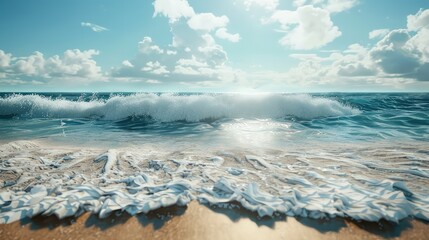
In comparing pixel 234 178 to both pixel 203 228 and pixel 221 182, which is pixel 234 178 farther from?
pixel 203 228

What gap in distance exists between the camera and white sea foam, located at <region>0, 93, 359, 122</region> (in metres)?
12.2

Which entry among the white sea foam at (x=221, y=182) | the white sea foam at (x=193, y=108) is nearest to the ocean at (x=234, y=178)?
the white sea foam at (x=221, y=182)

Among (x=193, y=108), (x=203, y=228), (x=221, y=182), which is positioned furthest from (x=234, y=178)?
(x=193, y=108)

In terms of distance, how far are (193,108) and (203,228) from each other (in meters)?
10.3

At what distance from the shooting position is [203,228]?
2.11 m

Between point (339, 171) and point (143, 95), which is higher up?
point (143, 95)

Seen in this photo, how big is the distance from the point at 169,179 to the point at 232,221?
133cm

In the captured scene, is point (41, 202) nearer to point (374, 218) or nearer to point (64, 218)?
point (64, 218)

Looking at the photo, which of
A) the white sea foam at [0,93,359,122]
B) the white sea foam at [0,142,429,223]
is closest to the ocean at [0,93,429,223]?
the white sea foam at [0,142,429,223]

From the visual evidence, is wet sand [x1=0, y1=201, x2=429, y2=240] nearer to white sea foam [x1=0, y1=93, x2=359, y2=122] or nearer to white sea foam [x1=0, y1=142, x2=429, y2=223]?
white sea foam [x1=0, y1=142, x2=429, y2=223]

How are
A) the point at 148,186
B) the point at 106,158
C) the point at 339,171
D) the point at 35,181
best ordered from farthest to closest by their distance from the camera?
the point at 106,158 < the point at 339,171 < the point at 35,181 < the point at 148,186

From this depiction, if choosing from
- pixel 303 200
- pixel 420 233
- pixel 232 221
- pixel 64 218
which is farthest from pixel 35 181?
pixel 420 233

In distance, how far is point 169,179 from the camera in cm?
324

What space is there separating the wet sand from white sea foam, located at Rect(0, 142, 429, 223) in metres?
0.09
